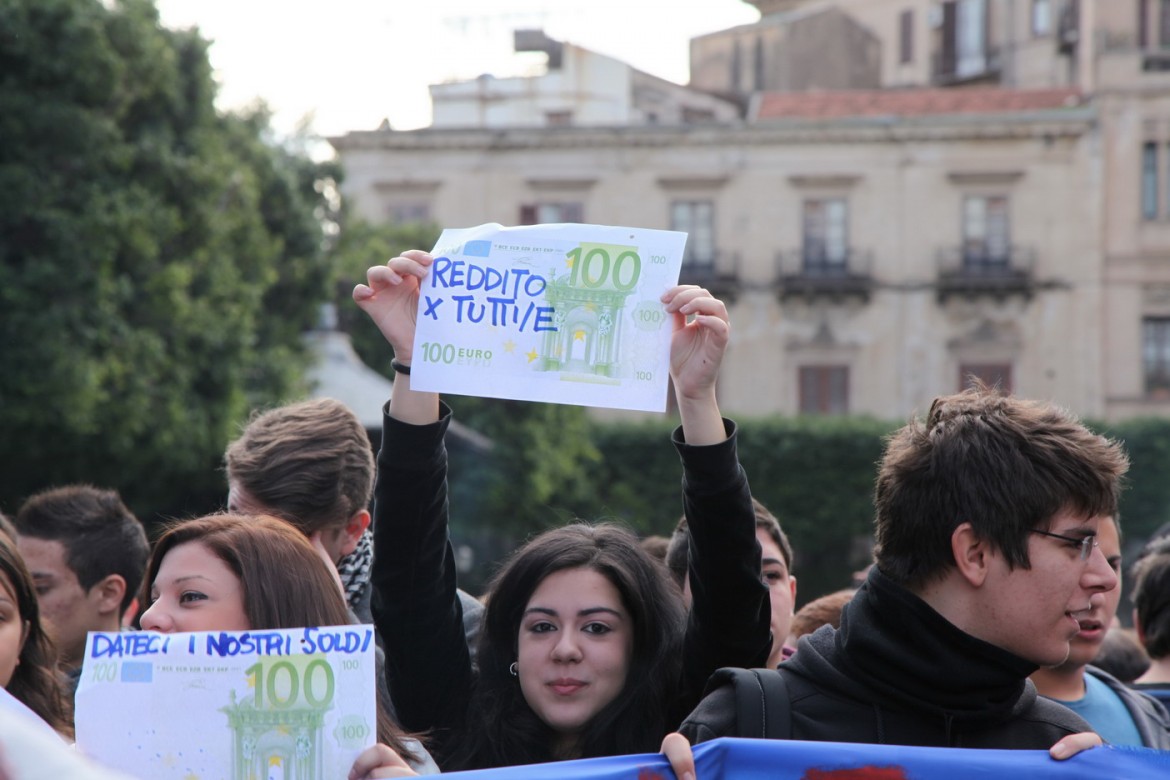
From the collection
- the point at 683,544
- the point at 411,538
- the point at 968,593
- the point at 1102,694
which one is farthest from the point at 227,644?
the point at 1102,694

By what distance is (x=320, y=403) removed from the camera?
4074 mm

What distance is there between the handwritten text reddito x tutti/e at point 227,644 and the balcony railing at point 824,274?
35810mm

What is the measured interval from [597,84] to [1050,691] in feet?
128

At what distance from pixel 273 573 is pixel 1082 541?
1456 millimetres

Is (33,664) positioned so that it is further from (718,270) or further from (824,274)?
(824,274)

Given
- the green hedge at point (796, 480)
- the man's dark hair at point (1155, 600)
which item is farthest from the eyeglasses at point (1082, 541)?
the green hedge at point (796, 480)

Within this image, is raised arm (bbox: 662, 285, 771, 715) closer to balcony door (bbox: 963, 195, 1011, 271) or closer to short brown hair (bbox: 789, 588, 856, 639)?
short brown hair (bbox: 789, 588, 856, 639)

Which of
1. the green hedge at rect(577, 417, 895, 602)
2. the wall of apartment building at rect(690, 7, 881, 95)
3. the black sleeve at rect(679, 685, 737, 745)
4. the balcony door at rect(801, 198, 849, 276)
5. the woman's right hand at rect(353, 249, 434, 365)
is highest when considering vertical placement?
the wall of apartment building at rect(690, 7, 881, 95)

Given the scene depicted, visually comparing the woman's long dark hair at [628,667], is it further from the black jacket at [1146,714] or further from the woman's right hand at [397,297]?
the black jacket at [1146,714]

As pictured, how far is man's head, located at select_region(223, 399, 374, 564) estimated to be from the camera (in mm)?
3762

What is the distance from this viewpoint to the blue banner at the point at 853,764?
2.72 m

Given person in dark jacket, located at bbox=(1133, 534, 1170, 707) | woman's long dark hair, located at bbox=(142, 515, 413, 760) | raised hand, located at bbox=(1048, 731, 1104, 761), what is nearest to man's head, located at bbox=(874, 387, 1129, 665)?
raised hand, located at bbox=(1048, 731, 1104, 761)

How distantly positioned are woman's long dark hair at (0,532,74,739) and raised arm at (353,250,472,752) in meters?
0.73

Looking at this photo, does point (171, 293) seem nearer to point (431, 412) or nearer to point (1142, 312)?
point (431, 412)
